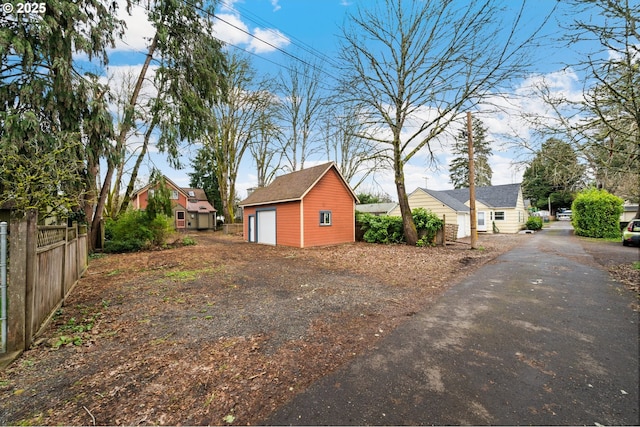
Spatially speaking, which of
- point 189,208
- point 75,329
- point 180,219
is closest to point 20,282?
point 75,329

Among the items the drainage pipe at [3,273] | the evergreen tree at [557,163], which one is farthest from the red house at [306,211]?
the drainage pipe at [3,273]

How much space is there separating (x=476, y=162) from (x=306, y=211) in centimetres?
3593

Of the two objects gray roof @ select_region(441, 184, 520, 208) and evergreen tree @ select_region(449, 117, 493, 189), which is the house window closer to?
gray roof @ select_region(441, 184, 520, 208)

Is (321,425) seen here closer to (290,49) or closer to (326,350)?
(326,350)

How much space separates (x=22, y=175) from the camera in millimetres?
5809

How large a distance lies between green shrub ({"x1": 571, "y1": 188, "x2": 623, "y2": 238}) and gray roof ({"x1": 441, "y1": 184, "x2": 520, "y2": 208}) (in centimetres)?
521

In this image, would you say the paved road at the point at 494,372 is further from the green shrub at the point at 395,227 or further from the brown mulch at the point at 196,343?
the green shrub at the point at 395,227

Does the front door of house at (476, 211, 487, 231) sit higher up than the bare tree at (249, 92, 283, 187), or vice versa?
the bare tree at (249, 92, 283, 187)

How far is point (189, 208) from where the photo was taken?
31688 mm

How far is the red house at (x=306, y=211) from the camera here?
1424 centimetres

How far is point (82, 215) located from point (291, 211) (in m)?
10.3

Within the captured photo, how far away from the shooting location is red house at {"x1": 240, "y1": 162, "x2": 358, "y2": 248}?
46.7ft

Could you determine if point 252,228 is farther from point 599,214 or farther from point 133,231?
point 599,214

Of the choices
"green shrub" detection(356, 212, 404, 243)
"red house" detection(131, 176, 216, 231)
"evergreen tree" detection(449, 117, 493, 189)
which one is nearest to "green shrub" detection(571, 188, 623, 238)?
"green shrub" detection(356, 212, 404, 243)
